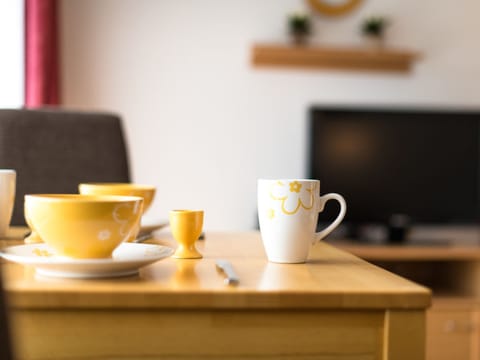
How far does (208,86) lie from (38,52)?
0.88 metres

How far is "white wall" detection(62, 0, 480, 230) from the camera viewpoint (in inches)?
129

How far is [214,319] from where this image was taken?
71 centimetres

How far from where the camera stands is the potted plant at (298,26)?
10.8 feet

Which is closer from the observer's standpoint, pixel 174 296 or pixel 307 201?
pixel 174 296

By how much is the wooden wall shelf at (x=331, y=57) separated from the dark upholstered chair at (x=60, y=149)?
1.52 metres

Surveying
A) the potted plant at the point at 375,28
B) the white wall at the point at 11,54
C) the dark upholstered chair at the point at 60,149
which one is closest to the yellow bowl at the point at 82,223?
the dark upholstered chair at the point at 60,149

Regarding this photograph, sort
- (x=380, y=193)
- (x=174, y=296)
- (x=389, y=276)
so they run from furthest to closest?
(x=380, y=193) < (x=389, y=276) < (x=174, y=296)

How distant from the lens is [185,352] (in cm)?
70

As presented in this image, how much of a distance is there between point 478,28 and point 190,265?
308cm

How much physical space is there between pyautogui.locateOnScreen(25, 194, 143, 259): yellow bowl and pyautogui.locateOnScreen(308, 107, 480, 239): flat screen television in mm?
2618

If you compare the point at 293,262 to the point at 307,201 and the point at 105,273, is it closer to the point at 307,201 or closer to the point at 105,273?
the point at 307,201

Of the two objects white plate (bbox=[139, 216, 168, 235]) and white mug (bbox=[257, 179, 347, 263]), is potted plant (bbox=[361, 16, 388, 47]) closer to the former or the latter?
white plate (bbox=[139, 216, 168, 235])

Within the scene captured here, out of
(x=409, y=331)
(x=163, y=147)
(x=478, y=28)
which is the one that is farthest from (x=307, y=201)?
(x=478, y=28)

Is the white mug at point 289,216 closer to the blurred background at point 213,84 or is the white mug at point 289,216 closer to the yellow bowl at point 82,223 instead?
the yellow bowl at point 82,223
